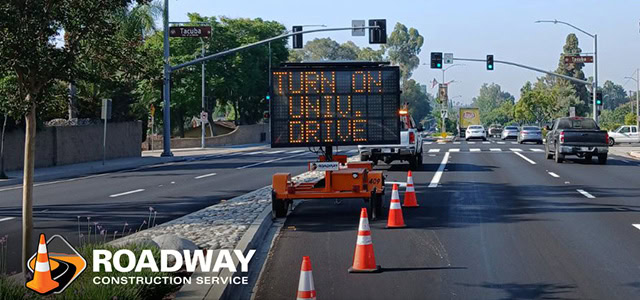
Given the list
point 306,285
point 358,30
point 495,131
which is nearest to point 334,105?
point 306,285

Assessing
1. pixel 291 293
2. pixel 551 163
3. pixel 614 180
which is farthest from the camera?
pixel 551 163

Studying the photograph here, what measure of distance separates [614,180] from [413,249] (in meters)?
14.4

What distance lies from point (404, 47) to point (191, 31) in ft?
406

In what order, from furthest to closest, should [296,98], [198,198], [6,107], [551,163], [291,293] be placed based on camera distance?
[551,163], [198,198], [296,98], [6,107], [291,293]

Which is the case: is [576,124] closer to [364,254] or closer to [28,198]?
[364,254]

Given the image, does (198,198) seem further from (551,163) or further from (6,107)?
(551,163)

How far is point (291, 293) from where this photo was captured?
8.67 m

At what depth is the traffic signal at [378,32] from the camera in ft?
Result: 124

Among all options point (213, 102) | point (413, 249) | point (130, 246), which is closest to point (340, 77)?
point (413, 249)

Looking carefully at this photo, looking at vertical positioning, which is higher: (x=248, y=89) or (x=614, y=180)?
(x=248, y=89)

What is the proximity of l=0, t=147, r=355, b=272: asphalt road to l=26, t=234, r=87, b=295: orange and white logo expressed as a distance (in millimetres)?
2783

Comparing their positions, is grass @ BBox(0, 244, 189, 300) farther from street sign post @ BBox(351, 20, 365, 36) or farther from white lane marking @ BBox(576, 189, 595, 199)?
street sign post @ BBox(351, 20, 365, 36)

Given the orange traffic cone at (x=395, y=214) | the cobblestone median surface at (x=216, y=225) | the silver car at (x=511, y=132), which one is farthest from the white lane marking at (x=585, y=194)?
the silver car at (x=511, y=132)

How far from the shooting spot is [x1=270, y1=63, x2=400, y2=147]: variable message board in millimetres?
15445
